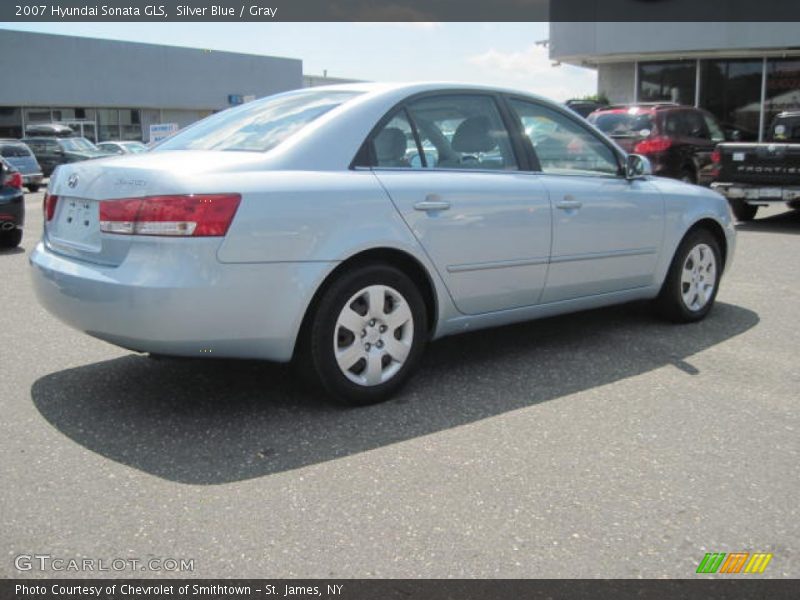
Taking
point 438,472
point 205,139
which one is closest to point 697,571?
point 438,472

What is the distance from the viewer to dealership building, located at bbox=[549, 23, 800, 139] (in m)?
22.3

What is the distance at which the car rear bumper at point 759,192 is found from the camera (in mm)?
11297

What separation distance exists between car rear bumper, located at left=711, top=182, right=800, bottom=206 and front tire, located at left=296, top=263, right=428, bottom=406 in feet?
29.5

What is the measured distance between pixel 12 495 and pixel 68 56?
39293 mm

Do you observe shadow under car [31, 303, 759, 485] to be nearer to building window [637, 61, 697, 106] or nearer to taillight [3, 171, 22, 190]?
taillight [3, 171, 22, 190]

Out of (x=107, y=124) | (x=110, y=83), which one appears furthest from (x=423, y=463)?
(x=107, y=124)

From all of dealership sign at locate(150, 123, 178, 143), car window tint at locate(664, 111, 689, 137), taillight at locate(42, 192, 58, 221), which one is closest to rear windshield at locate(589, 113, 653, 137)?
car window tint at locate(664, 111, 689, 137)

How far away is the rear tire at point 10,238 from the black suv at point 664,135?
8.86 m

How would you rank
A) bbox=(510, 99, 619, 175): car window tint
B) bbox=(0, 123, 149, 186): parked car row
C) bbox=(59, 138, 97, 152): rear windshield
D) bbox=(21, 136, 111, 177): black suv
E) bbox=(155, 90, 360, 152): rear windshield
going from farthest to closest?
bbox=(59, 138, 97, 152): rear windshield, bbox=(21, 136, 111, 177): black suv, bbox=(0, 123, 149, 186): parked car row, bbox=(510, 99, 619, 175): car window tint, bbox=(155, 90, 360, 152): rear windshield

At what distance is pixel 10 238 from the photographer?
10.0 metres

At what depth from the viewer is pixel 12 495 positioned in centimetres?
302

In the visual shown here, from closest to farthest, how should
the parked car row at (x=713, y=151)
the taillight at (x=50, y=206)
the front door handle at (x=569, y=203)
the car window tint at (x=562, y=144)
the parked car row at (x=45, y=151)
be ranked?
1. the taillight at (x=50, y=206)
2. the front door handle at (x=569, y=203)
3. the car window tint at (x=562, y=144)
4. the parked car row at (x=713, y=151)
5. the parked car row at (x=45, y=151)

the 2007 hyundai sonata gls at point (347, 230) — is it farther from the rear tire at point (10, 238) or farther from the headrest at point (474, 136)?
the rear tire at point (10, 238)
